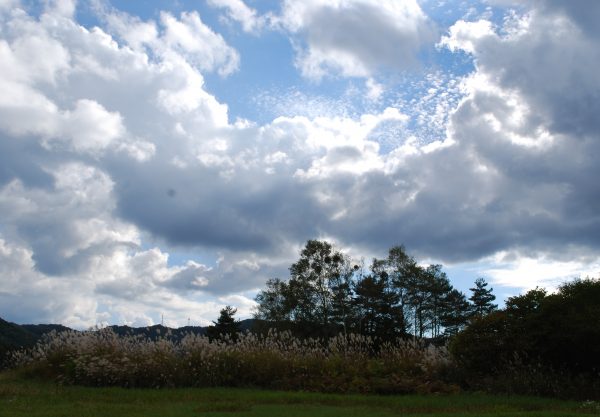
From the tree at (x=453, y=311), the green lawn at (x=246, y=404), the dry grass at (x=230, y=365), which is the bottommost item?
the green lawn at (x=246, y=404)

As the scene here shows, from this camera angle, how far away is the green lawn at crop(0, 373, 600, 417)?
10.5 metres

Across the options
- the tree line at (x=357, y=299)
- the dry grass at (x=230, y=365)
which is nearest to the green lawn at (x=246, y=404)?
the dry grass at (x=230, y=365)

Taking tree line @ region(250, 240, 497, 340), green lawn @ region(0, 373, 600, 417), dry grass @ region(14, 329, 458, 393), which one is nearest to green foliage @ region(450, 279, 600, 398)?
dry grass @ region(14, 329, 458, 393)

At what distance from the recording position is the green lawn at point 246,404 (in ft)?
34.6

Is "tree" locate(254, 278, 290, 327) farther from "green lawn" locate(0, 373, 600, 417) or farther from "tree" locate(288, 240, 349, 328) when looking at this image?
"green lawn" locate(0, 373, 600, 417)

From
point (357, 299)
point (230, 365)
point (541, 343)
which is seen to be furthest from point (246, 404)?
point (357, 299)

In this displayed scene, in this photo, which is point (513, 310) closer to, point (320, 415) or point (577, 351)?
point (577, 351)

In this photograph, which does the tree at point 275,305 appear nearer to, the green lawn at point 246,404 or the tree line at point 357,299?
the tree line at point 357,299

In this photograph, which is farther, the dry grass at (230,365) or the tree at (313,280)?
the tree at (313,280)

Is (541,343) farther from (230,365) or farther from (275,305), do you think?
(275,305)

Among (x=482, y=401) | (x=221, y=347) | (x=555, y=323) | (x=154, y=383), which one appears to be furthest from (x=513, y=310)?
(x=154, y=383)

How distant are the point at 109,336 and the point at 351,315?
35.7m

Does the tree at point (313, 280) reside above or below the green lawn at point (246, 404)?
above

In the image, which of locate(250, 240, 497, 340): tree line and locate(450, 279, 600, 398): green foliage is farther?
locate(250, 240, 497, 340): tree line
